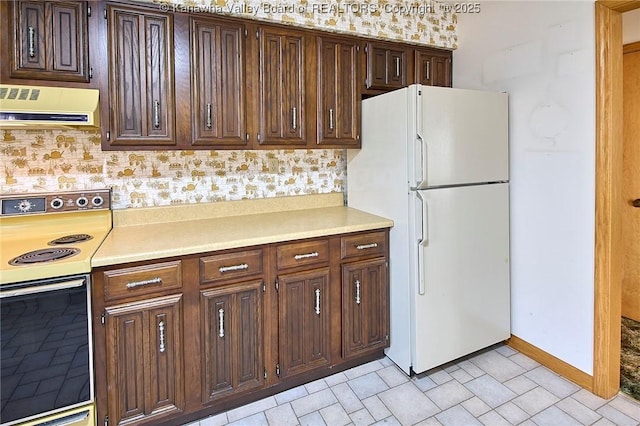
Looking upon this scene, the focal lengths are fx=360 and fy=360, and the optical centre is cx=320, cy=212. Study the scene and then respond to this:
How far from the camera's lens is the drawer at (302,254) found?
1925mm

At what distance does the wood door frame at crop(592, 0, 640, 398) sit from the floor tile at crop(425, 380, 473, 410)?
0.70 meters

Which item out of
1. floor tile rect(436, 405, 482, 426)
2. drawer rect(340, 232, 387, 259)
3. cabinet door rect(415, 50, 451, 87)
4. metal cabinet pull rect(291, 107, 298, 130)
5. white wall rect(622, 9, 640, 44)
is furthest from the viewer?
cabinet door rect(415, 50, 451, 87)

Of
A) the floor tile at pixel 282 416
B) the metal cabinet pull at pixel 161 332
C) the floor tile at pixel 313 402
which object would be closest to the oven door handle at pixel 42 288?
the metal cabinet pull at pixel 161 332

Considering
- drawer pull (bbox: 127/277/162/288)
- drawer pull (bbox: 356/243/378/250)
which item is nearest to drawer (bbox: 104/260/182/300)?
drawer pull (bbox: 127/277/162/288)

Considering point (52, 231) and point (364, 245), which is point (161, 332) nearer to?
point (52, 231)

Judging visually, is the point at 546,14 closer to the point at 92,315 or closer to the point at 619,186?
the point at 619,186

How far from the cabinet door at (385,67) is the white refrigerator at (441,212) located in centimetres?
23

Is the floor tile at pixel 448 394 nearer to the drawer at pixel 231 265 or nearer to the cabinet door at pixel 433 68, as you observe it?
the drawer at pixel 231 265

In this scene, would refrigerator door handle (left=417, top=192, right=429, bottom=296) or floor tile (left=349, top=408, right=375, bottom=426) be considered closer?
floor tile (left=349, top=408, right=375, bottom=426)

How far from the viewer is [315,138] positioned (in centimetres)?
233

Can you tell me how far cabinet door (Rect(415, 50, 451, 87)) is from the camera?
2654 mm

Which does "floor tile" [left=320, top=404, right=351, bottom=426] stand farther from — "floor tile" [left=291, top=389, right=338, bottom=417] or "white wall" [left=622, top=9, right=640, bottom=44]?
"white wall" [left=622, top=9, right=640, bottom=44]

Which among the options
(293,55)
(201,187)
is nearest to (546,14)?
(293,55)

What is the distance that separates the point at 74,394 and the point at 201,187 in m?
1.28
